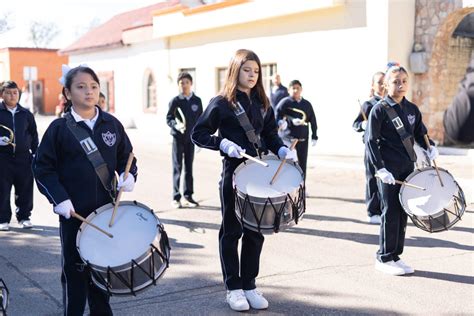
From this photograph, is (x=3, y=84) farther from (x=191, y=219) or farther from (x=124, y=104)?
(x=124, y=104)

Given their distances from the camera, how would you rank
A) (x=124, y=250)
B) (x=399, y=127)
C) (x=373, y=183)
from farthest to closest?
(x=373, y=183) → (x=399, y=127) → (x=124, y=250)

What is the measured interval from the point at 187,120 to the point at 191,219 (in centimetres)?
149

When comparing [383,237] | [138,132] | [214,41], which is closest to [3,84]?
[383,237]

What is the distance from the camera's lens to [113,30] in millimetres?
28562

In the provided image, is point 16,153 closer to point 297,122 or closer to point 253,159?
point 297,122

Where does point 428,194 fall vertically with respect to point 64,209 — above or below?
below

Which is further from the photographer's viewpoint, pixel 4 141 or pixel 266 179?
pixel 4 141

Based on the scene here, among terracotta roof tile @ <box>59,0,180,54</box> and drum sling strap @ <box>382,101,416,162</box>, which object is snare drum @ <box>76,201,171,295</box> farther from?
terracotta roof tile @ <box>59,0,180,54</box>

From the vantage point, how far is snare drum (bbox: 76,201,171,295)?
363 cm

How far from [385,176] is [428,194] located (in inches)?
15.9

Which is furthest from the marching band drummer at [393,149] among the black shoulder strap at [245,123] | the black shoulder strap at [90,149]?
the black shoulder strap at [90,149]

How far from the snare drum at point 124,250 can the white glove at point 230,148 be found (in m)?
0.85

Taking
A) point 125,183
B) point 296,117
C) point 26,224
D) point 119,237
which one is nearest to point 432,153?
point 125,183

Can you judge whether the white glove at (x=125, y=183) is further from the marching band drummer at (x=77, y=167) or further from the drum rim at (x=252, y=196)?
the drum rim at (x=252, y=196)
